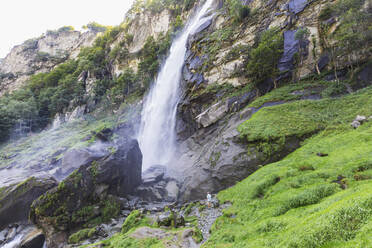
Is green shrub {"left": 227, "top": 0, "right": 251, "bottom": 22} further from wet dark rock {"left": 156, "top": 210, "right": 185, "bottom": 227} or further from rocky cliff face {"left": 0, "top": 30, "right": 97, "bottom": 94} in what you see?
rocky cliff face {"left": 0, "top": 30, "right": 97, "bottom": 94}

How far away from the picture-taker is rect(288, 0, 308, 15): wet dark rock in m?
21.4

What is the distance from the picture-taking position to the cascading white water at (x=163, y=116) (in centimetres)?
2955

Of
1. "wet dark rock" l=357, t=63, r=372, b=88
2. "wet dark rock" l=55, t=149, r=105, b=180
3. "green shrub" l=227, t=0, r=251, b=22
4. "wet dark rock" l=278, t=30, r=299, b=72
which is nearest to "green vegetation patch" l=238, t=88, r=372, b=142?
"wet dark rock" l=357, t=63, r=372, b=88

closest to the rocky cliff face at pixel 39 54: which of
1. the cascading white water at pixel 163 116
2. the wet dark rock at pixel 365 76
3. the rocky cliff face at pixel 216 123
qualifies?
the rocky cliff face at pixel 216 123

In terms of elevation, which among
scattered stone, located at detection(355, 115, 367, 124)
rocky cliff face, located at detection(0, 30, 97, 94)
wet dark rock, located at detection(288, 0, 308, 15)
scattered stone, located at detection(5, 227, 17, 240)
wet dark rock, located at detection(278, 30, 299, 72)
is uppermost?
rocky cliff face, located at detection(0, 30, 97, 94)

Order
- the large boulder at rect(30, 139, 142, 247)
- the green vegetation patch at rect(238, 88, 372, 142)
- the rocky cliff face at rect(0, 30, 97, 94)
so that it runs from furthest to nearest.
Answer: the rocky cliff face at rect(0, 30, 97, 94)
the green vegetation patch at rect(238, 88, 372, 142)
the large boulder at rect(30, 139, 142, 247)

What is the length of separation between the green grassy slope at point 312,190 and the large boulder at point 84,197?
31.0 ft

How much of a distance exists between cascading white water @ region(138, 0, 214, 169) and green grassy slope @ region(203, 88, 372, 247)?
15635mm

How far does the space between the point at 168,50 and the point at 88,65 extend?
28410mm

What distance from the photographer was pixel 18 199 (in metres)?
14.8

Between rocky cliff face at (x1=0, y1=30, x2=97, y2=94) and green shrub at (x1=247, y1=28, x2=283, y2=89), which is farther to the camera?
rocky cliff face at (x1=0, y1=30, x2=97, y2=94)

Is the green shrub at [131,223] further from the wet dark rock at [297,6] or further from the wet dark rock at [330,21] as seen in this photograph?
the wet dark rock at [297,6]

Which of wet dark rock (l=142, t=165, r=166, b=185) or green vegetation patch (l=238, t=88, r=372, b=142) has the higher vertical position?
green vegetation patch (l=238, t=88, r=372, b=142)

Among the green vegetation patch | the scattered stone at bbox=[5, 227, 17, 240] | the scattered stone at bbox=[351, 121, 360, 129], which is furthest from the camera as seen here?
the scattered stone at bbox=[5, 227, 17, 240]
